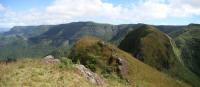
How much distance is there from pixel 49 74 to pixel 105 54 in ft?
100

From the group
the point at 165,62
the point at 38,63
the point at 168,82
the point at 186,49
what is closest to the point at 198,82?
the point at 165,62

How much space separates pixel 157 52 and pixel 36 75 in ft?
284

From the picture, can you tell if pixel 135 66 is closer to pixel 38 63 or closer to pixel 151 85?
pixel 151 85

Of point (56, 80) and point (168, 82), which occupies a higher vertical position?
point (56, 80)

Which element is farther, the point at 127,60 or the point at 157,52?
the point at 157,52

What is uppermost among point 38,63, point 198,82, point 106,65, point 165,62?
point 38,63

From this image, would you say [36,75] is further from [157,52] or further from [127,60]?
[157,52]

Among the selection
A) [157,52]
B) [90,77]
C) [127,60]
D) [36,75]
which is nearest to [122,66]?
[127,60]

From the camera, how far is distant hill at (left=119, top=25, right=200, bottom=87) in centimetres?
10300

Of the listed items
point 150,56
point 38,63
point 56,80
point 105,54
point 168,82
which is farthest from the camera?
point 150,56

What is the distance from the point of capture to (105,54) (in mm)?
57312

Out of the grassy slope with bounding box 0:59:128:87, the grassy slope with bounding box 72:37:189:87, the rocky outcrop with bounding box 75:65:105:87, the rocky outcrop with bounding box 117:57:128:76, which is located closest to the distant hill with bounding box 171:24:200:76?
the grassy slope with bounding box 72:37:189:87

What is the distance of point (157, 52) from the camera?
358 feet

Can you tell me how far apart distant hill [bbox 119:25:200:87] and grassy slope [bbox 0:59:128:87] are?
71.0 m
